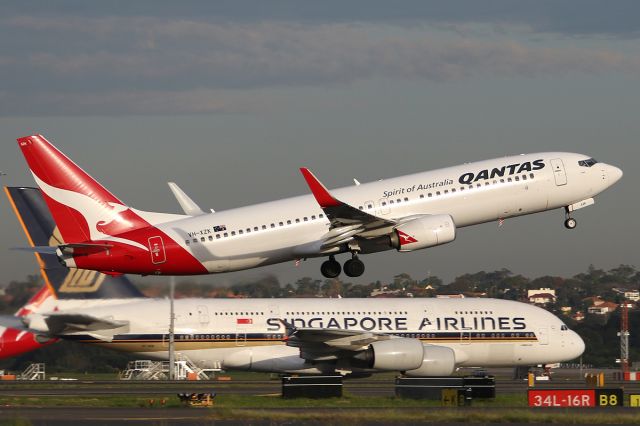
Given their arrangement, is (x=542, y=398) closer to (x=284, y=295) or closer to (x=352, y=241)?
(x=352, y=241)

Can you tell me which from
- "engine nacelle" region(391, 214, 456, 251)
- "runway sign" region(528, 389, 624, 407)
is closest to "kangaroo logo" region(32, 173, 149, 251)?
"engine nacelle" region(391, 214, 456, 251)

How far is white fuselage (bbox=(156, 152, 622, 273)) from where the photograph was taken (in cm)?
6769

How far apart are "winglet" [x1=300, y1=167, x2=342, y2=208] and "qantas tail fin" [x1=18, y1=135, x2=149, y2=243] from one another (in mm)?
10416

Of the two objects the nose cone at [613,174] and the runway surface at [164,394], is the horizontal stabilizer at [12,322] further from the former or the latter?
the nose cone at [613,174]

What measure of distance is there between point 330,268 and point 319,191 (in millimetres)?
5230

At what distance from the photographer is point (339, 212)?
220 ft

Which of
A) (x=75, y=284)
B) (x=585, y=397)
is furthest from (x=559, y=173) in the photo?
(x=75, y=284)

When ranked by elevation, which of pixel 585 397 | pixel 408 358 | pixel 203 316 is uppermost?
pixel 203 316

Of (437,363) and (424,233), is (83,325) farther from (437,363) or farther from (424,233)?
(424,233)

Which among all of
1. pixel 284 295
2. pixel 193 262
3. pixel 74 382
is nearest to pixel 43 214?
pixel 74 382

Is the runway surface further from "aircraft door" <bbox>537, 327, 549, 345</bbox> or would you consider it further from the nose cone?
the nose cone

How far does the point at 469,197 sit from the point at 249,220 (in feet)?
39.2

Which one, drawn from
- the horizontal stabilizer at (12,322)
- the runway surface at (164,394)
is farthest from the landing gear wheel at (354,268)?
the horizontal stabilizer at (12,322)

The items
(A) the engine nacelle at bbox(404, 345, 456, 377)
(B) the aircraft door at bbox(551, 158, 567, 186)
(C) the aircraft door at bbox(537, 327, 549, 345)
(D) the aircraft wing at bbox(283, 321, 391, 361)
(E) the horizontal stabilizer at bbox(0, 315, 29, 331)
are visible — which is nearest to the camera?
(B) the aircraft door at bbox(551, 158, 567, 186)
